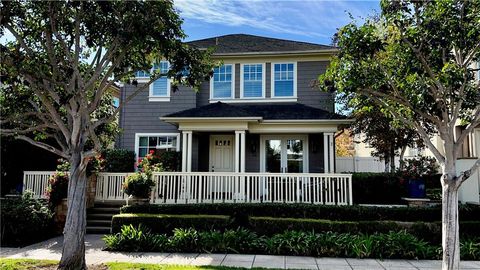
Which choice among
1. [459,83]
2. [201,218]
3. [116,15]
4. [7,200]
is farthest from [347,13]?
[7,200]

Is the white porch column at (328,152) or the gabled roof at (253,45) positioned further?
the gabled roof at (253,45)

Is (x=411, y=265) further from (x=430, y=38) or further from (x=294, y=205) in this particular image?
(x=430, y=38)

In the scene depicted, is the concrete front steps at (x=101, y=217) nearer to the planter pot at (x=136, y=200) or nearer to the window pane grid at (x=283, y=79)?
the planter pot at (x=136, y=200)

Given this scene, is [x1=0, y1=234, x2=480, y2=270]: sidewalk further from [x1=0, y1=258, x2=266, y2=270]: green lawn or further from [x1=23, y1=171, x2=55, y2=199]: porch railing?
[x1=23, y1=171, x2=55, y2=199]: porch railing

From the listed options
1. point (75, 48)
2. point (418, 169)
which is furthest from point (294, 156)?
point (75, 48)

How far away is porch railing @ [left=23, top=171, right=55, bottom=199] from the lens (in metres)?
11.4

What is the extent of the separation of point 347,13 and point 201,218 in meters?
6.01

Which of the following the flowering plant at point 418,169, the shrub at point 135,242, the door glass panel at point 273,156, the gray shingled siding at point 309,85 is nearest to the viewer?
the shrub at point 135,242

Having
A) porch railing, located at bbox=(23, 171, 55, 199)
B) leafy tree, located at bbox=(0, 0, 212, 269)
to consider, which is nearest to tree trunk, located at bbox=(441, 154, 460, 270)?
leafy tree, located at bbox=(0, 0, 212, 269)

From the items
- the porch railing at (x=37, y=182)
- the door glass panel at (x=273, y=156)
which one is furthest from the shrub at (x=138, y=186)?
the door glass panel at (x=273, y=156)

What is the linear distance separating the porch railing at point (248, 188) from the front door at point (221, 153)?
2662 millimetres

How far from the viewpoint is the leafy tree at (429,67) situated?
5.59m

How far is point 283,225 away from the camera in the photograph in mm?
8516

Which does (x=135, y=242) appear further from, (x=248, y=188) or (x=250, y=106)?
(x=250, y=106)
